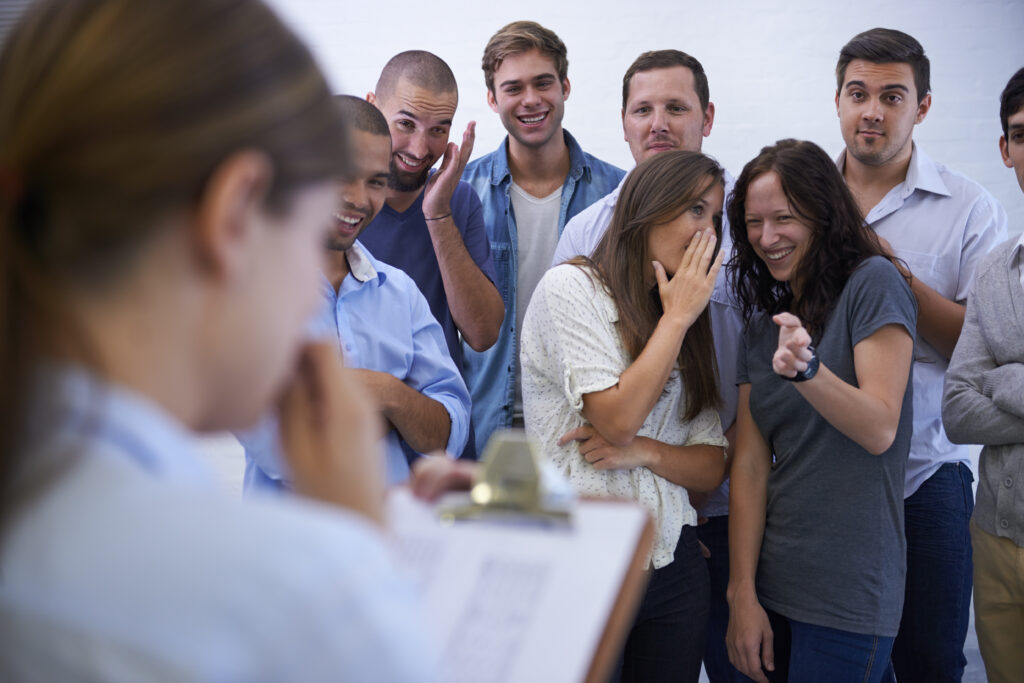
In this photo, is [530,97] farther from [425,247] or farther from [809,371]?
[809,371]

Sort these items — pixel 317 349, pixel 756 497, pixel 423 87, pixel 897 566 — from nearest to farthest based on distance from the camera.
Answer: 1. pixel 317 349
2. pixel 897 566
3. pixel 756 497
4. pixel 423 87

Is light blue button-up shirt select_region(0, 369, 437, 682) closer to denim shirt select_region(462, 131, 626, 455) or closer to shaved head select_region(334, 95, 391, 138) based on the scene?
shaved head select_region(334, 95, 391, 138)

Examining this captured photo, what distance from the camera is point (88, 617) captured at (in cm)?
41

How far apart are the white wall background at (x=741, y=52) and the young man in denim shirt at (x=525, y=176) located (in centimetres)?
126

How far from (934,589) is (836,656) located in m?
0.50

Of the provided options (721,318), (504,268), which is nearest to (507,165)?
(504,268)

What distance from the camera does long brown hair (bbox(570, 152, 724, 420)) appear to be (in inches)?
75.2

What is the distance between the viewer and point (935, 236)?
234 cm

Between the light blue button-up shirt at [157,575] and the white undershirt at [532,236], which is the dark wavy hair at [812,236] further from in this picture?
the light blue button-up shirt at [157,575]

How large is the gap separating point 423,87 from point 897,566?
1.76 meters

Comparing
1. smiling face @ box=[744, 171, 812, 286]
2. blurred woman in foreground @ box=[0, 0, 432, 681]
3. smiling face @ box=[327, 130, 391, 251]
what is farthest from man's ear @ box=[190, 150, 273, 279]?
smiling face @ box=[744, 171, 812, 286]

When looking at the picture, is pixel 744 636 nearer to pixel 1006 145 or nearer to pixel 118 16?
pixel 1006 145

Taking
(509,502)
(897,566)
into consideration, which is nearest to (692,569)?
(897,566)

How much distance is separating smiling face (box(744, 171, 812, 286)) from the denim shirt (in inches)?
32.1
